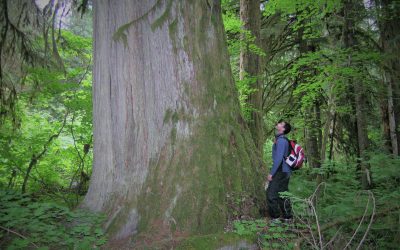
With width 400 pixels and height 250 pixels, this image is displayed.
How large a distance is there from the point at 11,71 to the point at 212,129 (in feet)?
20.5

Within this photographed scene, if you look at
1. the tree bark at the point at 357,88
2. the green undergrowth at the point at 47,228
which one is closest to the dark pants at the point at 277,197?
the green undergrowth at the point at 47,228

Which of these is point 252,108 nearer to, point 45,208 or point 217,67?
point 217,67

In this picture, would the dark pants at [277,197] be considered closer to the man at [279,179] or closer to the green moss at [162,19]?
the man at [279,179]

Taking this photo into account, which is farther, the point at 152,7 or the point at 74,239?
the point at 152,7

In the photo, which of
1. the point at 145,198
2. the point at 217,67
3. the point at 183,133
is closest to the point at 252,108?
the point at 217,67

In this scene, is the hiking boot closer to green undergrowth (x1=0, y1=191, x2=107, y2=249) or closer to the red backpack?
the red backpack

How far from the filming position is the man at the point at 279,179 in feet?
13.6

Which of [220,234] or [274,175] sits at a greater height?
[274,175]

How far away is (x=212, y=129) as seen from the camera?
13.1ft

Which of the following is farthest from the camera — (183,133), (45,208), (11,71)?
(11,71)

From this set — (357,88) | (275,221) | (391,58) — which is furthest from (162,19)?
(357,88)

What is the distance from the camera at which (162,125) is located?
388cm

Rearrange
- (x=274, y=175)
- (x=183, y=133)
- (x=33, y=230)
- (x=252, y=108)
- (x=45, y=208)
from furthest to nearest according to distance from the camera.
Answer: (x=252, y=108) < (x=274, y=175) < (x=183, y=133) < (x=45, y=208) < (x=33, y=230)

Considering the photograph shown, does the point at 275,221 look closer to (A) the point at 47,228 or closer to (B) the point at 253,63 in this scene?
(A) the point at 47,228
